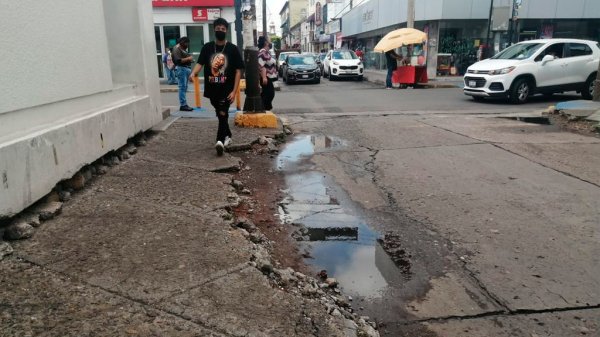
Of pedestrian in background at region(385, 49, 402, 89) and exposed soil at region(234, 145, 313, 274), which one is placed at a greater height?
pedestrian in background at region(385, 49, 402, 89)

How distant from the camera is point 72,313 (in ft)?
8.13

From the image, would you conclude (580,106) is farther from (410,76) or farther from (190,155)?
(410,76)

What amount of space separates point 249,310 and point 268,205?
7.75 ft

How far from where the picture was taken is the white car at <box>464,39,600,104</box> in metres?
13.3

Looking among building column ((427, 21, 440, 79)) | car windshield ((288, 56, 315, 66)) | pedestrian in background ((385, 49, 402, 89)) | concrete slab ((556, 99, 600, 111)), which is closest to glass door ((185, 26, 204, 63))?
car windshield ((288, 56, 315, 66))

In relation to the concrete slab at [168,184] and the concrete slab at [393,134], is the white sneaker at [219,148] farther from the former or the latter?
the concrete slab at [393,134]

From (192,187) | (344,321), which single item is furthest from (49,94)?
(344,321)

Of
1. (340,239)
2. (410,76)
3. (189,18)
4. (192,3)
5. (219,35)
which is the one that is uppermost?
(192,3)

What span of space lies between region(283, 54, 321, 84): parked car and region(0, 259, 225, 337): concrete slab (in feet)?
67.7

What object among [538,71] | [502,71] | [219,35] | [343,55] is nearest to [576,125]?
[502,71]

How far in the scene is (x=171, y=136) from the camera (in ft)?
24.5

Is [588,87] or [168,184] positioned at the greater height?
[588,87]

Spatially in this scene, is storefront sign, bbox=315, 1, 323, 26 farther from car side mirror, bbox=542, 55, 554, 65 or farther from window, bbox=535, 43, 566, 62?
car side mirror, bbox=542, 55, 554, 65

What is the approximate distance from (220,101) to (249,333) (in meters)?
4.33
